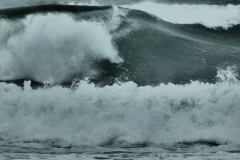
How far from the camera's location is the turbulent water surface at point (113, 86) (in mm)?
8688

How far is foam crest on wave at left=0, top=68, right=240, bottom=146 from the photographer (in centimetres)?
883

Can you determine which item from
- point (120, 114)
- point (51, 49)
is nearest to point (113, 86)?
point (120, 114)

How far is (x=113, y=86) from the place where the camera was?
10.0 meters

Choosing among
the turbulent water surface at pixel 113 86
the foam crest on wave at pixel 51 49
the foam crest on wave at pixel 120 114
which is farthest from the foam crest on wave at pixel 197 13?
the foam crest on wave at pixel 120 114

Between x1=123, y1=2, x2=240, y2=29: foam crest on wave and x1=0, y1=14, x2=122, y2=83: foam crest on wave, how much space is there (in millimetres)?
4093

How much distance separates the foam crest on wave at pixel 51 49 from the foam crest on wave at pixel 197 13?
409cm

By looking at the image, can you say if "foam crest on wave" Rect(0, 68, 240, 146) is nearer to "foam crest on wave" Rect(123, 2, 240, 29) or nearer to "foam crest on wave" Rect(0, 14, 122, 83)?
"foam crest on wave" Rect(0, 14, 122, 83)

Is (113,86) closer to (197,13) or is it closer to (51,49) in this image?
(51,49)

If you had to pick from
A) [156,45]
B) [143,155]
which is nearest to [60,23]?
[156,45]

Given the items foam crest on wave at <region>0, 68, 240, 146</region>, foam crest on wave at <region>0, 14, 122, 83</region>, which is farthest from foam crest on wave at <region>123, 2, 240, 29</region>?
foam crest on wave at <region>0, 68, 240, 146</region>

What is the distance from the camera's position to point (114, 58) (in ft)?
37.7

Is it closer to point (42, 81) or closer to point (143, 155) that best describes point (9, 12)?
point (42, 81)

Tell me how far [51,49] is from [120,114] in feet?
8.72

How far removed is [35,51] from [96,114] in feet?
8.34
